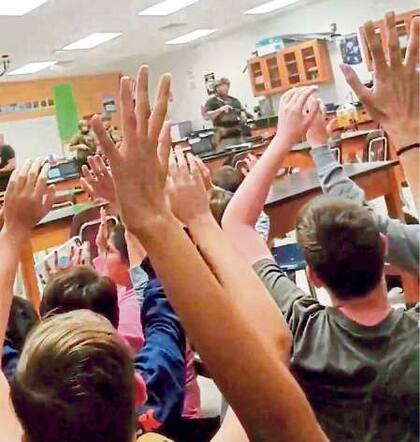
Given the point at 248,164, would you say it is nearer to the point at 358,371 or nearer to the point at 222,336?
the point at 358,371

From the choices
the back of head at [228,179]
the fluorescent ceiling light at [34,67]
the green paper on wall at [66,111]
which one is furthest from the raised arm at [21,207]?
the fluorescent ceiling light at [34,67]

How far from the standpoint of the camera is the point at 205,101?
580cm

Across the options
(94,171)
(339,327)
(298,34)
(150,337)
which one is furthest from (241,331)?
(298,34)

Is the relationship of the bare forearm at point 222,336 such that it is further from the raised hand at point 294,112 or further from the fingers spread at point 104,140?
the raised hand at point 294,112

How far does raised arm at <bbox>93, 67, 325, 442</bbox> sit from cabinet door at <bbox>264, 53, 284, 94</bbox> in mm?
7179

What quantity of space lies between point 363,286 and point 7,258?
44 cm

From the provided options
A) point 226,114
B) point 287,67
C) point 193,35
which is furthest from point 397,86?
point 287,67

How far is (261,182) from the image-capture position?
35.9 inches

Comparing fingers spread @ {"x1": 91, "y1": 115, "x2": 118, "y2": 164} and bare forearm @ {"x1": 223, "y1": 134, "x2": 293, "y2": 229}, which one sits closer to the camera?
fingers spread @ {"x1": 91, "y1": 115, "x2": 118, "y2": 164}

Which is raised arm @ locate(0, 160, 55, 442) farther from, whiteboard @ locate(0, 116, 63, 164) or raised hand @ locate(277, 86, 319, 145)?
whiteboard @ locate(0, 116, 63, 164)

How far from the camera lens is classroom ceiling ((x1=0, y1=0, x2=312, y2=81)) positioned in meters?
6.05

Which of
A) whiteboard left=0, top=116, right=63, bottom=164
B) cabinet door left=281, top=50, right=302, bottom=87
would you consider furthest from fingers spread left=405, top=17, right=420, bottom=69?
cabinet door left=281, top=50, right=302, bottom=87

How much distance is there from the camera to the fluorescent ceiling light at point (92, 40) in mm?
6637

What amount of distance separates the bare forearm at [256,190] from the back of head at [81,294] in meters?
0.34
